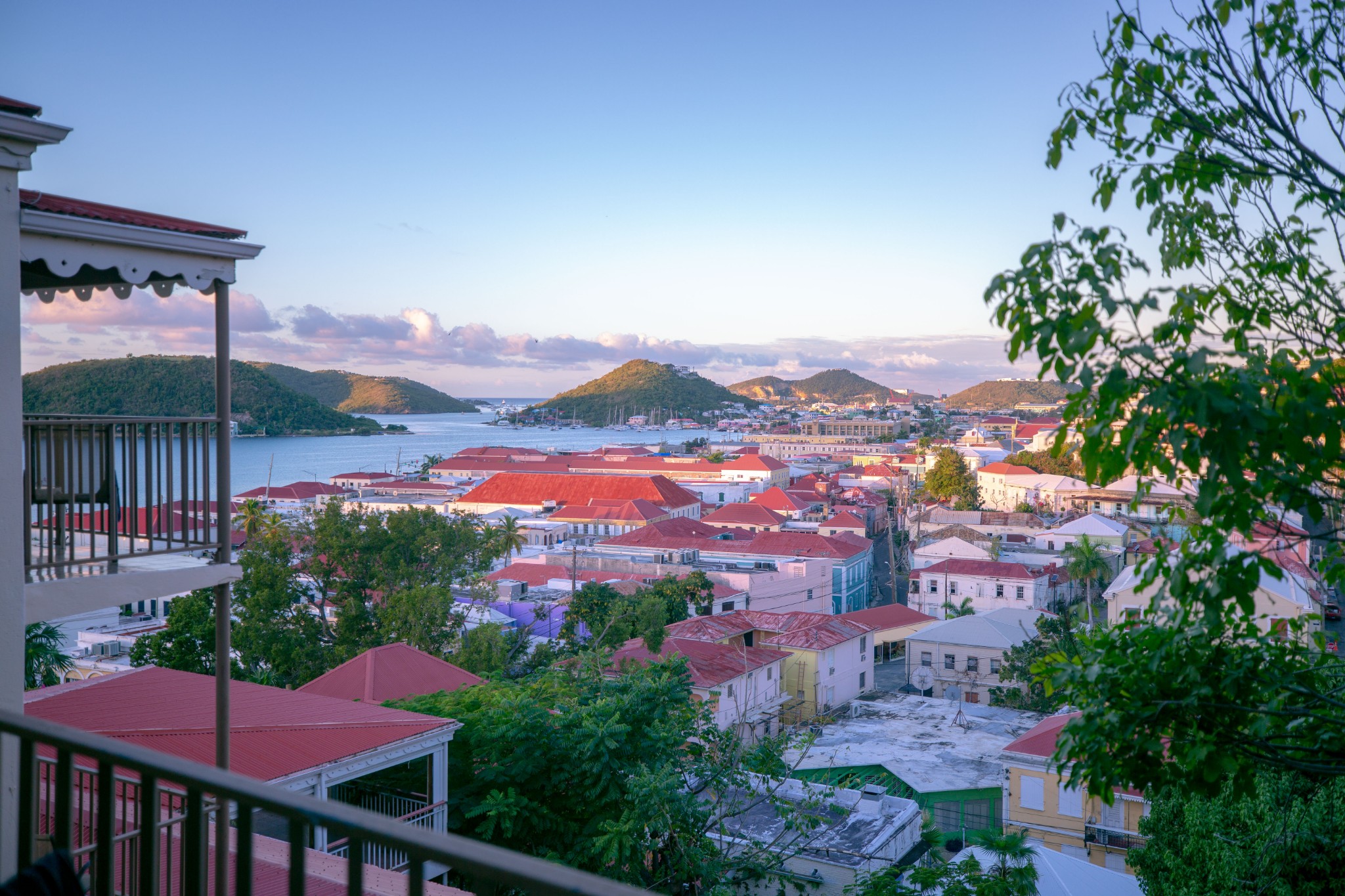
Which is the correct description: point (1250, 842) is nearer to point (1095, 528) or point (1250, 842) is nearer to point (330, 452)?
point (1095, 528)

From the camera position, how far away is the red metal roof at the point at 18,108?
349 cm

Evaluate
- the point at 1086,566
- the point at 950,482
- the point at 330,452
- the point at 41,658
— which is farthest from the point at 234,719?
the point at 330,452

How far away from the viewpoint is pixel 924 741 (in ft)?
70.4

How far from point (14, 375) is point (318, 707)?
17.6 feet

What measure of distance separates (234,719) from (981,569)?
36.2m

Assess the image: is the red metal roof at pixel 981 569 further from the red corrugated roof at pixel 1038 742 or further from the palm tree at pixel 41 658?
the palm tree at pixel 41 658

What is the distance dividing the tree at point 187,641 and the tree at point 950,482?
5682 centimetres

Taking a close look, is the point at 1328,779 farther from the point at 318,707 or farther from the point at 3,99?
the point at 3,99

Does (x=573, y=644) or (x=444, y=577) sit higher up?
(x=444, y=577)

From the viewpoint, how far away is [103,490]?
4852mm

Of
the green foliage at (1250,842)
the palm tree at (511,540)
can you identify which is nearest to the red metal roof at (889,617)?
the palm tree at (511,540)

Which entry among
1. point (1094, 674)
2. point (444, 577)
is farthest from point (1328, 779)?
point (444, 577)

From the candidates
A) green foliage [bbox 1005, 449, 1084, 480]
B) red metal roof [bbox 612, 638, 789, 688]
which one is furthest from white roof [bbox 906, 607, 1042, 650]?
green foliage [bbox 1005, 449, 1084, 480]

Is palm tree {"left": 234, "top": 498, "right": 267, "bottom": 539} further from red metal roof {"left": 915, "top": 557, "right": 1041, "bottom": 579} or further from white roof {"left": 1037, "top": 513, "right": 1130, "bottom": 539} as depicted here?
white roof {"left": 1037, "top": 513, "right": 1130, "bottom": 539}
